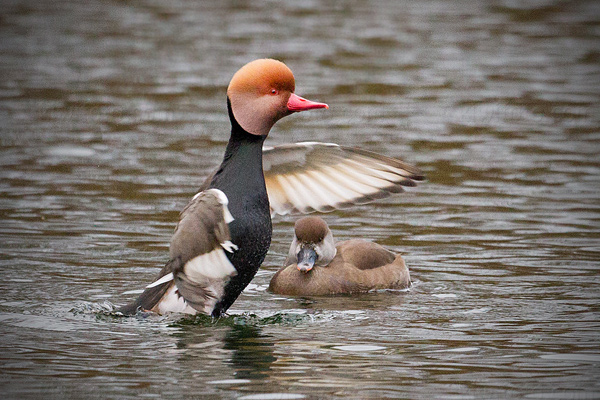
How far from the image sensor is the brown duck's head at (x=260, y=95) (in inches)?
293

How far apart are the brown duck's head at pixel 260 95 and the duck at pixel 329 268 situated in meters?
1.68

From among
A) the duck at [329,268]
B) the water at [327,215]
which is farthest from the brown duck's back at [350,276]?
the water at [327,215]

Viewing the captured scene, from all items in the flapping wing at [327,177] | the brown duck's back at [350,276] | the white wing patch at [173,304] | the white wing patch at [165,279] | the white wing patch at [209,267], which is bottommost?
the brown duck's back at [350,276]

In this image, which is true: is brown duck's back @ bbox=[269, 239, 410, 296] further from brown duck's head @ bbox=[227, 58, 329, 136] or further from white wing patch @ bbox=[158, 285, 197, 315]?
brown duck's head @ bbox=[227, 58, 329, 136]

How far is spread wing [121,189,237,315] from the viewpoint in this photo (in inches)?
281

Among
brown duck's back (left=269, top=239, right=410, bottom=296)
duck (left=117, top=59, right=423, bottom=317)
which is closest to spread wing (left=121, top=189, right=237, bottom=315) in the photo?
duck (left=117, top=59, right=423, bottom=317)

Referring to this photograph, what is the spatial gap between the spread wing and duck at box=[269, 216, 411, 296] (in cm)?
145

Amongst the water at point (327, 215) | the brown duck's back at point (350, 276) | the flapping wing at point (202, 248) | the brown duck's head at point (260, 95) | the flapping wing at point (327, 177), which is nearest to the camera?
the water at point (327, 215)

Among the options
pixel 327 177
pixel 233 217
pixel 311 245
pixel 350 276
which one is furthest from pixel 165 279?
pixel 350 276

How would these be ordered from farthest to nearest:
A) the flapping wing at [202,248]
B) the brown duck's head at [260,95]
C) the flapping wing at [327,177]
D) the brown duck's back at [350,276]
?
the brown duck's back at [350,276], the flapping wing at [327,177], the brown duck's head at [260,95], the flapping wing at [202,248]

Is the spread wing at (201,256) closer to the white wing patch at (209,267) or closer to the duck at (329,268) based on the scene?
the white wing patch at (209,267)

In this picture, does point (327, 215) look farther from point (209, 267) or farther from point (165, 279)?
point (209, 267)

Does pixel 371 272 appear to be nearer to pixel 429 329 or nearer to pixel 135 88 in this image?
pixel 429 329

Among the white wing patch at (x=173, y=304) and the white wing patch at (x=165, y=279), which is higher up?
the white wing patch at (x=165, y=279)
